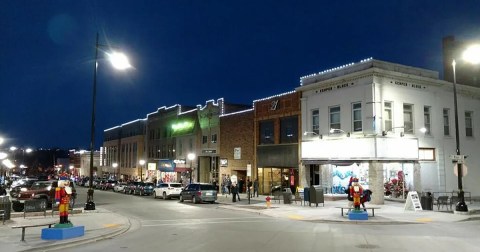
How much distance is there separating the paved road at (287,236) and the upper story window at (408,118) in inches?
463

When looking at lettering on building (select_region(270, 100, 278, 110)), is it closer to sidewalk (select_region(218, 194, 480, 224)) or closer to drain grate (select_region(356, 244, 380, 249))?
sidewalk (select_region(218, 194, 480, 224))

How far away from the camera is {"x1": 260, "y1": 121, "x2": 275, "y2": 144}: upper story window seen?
40.7 m

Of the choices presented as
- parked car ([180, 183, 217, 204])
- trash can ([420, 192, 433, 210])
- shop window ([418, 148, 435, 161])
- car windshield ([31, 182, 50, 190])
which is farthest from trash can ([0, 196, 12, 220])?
shop window ([418, 148, 435, 161])

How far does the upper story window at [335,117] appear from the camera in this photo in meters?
33.6

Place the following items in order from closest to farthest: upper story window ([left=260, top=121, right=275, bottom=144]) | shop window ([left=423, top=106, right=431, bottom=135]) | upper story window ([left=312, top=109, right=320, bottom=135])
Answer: shop window ([left=423, top=106, right=431, bottom=135]), upper story window ([left=312, top=109, right=320, bottom=135]), upper story window ([left=260, top=121, right=275, bottom=144])

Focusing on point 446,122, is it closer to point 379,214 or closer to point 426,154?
point 426,154

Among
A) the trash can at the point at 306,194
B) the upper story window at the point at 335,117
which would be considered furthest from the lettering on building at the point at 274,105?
the trash can at the point at 306,194

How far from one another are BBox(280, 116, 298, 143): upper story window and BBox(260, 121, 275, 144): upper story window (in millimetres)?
1403

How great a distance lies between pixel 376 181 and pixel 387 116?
184 inches

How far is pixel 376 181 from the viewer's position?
29.7 meters

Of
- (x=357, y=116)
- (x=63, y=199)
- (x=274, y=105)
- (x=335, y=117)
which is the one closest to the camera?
(x=63, y=199)

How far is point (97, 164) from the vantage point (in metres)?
109

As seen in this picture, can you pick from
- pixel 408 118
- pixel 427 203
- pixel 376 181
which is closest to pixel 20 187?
pixel 376 181

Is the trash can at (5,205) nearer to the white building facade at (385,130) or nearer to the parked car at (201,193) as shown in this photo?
the parked car at (201,193)
